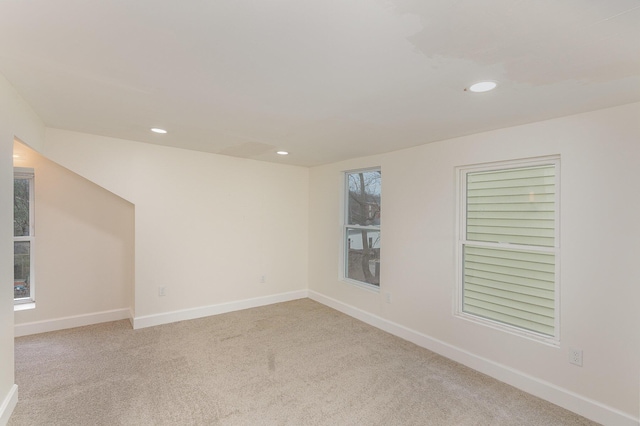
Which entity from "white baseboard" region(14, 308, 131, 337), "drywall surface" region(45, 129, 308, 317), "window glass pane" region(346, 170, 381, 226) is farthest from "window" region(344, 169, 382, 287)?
"white baseboard" region(14, 308, 131, 337)

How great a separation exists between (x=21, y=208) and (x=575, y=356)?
18.3 feet

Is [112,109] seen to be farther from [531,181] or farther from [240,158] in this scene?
[531,181]

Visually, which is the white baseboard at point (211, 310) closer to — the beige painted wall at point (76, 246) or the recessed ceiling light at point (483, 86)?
the beige painted wall at point (76, 246)

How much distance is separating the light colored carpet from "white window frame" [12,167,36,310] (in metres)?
0.45

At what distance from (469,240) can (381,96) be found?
1.84 m

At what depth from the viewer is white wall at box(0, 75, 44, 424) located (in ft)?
6.07

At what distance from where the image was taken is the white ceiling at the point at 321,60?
115 cm

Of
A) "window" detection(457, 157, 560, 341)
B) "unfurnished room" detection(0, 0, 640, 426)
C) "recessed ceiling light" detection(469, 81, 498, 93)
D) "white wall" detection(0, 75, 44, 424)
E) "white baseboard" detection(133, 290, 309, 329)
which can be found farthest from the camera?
"white baseboard" detection(133, 290, 309, 329)

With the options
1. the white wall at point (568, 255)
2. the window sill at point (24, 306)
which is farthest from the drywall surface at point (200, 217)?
the white wall at point (568, 255)

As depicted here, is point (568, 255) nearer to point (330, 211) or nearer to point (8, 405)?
point (330, 211)

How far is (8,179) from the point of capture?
1.94 meters

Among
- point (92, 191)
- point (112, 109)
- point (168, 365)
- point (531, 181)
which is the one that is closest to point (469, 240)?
point (531, 181)

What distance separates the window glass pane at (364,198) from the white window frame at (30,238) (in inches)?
153

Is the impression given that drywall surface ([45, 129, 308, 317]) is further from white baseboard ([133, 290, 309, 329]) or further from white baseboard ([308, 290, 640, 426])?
white baseboard ([308, 290, 640, 426])
